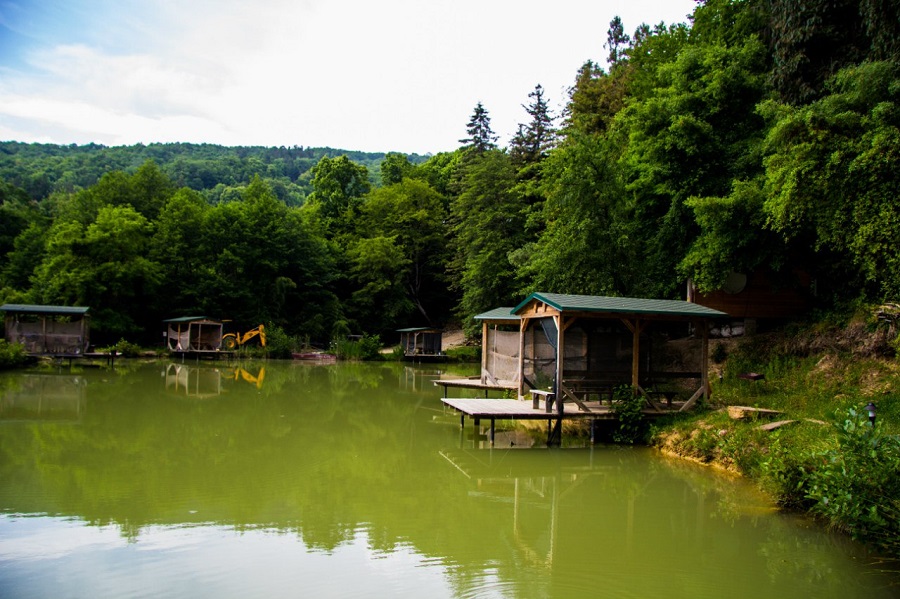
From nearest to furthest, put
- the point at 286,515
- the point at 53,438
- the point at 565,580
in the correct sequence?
the point at 565,580 → the point at 286,515 → the point at 53,438

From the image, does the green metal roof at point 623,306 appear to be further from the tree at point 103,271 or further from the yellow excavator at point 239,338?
the tree at point 103,271

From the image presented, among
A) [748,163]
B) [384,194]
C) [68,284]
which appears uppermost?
[384,194]

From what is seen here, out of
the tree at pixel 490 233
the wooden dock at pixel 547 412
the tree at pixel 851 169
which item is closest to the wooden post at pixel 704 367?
the wooden dock at pixel 547 412

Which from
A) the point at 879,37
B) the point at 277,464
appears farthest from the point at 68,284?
the point at 879,37

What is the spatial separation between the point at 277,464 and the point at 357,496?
2267 mm

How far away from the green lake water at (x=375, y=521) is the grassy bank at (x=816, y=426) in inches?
16.8

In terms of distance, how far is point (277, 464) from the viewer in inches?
392

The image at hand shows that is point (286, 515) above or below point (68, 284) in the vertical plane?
below

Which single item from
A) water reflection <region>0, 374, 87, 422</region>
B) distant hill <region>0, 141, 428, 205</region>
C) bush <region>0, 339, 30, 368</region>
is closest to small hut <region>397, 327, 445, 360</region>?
water reflection <region>0, 374, 87, 422</region>

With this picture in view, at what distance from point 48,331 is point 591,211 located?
22745 millimetres

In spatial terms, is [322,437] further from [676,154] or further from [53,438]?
[676,154]

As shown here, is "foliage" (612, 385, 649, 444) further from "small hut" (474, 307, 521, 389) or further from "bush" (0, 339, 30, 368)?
"bush" (0, 339, 30, 368)

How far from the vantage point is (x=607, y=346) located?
13.0 m

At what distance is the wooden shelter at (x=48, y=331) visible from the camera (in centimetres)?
2558
